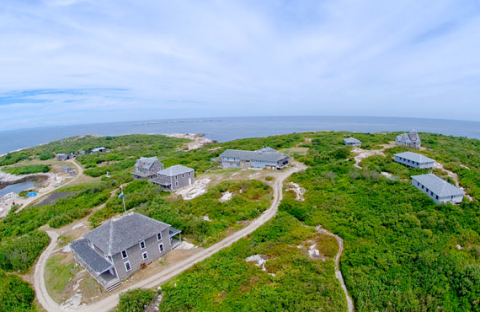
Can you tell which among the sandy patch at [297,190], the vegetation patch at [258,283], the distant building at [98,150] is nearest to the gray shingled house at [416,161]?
the sandy patch at [297,190]

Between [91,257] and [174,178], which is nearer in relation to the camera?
[91,257]

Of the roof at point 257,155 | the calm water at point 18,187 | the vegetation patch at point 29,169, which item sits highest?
the roof at point 257,155

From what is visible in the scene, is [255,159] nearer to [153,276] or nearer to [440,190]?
[440,190]

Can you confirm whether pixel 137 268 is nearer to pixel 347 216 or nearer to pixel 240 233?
pixel 240 233

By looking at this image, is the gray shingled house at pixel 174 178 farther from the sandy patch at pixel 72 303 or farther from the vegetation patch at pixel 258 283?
the sandy patch at pixel 72 303

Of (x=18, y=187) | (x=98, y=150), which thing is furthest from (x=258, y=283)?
(x=98, y=150)

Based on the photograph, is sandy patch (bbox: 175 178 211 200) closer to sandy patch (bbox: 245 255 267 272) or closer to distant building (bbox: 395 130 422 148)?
sandy patch (bbox: 245 255 267 272)

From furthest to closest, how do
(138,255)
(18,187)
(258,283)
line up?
(18,187) < (138,255) < (258,283)
